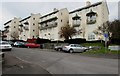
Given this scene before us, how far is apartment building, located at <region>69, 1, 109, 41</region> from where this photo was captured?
188 feet

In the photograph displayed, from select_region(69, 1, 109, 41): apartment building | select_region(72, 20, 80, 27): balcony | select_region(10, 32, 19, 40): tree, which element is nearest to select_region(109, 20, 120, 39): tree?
select_region(69, 1, 109, 41): apartment building

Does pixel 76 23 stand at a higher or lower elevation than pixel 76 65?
higher

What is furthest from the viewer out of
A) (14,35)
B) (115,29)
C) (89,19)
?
(14,35)

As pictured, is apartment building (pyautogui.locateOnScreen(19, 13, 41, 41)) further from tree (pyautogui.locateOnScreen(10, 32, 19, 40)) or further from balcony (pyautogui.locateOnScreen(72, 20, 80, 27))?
balcony (pyautogui.locateOnScreen(72, 20, 80, 27))

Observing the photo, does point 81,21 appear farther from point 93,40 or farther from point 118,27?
point 118,27

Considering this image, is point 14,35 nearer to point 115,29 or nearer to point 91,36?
point 91,36

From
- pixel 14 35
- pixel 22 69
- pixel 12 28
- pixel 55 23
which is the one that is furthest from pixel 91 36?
pixel 12 28

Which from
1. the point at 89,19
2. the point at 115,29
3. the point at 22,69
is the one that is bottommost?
the point at 22,69

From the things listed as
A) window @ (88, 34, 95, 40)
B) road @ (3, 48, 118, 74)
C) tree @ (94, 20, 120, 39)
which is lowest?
road @ (3, 48, 118, 74)

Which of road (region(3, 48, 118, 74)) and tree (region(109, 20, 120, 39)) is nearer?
road (region(3, 48, 118, 74))

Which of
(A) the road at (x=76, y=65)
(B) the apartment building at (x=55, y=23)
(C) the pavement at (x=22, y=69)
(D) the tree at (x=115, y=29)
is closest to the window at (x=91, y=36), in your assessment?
(D) the tree at (x=115, y=29)

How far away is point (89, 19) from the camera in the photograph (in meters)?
61.0

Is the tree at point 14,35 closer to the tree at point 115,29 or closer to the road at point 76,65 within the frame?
the tree at point 115,29

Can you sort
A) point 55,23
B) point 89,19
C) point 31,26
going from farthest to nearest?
point 31,26 → point 55,23 → point 89,19
